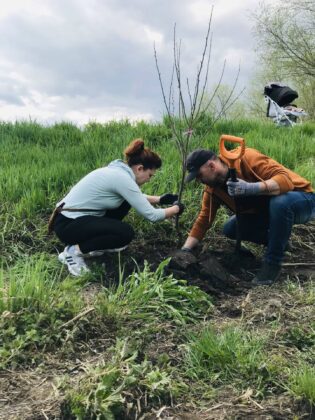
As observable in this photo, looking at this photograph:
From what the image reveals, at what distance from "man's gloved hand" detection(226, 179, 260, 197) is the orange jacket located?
141 millimetres

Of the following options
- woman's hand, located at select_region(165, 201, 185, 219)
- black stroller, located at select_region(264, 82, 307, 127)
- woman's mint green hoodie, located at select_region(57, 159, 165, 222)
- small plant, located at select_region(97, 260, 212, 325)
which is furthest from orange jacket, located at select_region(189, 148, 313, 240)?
black stroller, located at select_region(264, 82, 307, 127)

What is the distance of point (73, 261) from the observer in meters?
3.98

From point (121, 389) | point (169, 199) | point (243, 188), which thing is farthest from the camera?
point (169, 199)

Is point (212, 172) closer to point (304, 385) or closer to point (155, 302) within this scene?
point (155, 302)

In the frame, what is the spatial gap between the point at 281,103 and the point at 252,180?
6.16 metres

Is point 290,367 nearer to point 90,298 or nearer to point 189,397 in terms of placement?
point 189,397

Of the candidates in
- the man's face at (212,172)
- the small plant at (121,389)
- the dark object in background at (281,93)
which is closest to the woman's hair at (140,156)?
the man's face at (212,172)

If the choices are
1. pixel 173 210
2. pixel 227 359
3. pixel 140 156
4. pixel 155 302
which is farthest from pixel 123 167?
pixel 227 359

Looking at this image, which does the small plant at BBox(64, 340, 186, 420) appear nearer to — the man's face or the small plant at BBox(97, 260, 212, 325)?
the small plant at BBox(97, 260, 212, 325)

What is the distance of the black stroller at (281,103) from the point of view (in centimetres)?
925

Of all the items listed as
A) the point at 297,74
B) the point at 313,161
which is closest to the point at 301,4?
the point at 297,74

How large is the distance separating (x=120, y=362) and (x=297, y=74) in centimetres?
1996

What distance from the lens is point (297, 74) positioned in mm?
20250

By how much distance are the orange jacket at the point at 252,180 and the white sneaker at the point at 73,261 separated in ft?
3.30
